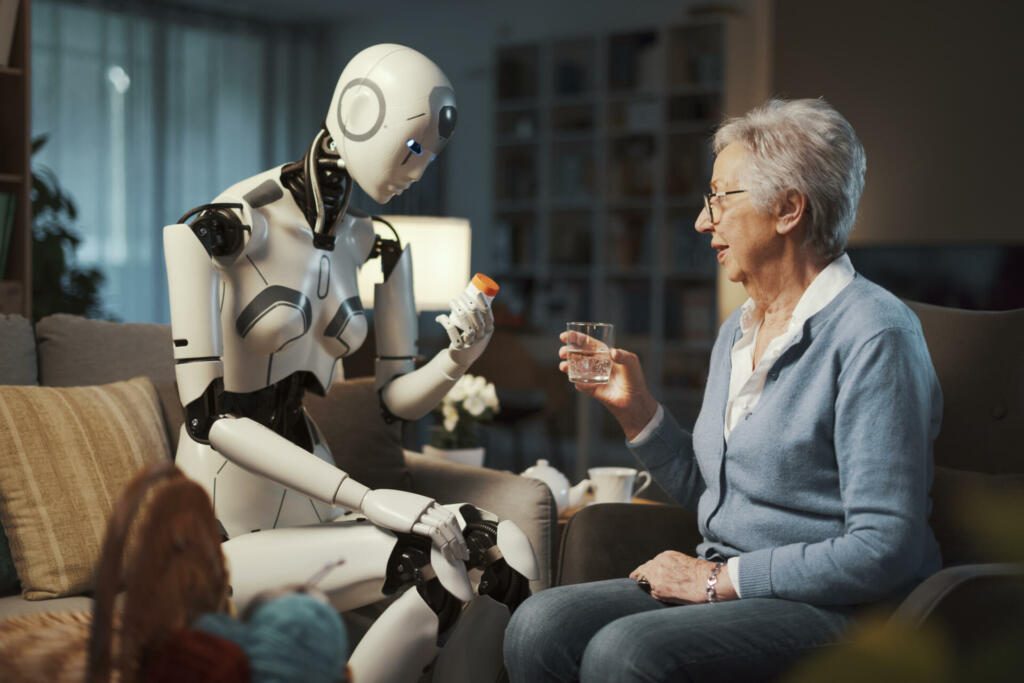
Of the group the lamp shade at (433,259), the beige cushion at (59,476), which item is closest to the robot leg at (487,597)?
the beige cushion at (59,476)

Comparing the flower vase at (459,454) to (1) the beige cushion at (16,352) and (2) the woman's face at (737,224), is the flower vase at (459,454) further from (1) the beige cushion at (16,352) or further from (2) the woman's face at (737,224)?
(2) the woman's face at (737,224)

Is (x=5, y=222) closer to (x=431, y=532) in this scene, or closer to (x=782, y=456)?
(x=431, y=532)

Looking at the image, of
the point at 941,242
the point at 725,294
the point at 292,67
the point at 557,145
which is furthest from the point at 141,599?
the point at 292,67

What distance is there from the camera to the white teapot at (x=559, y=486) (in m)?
2.01

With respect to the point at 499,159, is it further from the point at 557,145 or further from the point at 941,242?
the point at 941,242

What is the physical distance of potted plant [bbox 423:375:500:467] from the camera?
7.32ft

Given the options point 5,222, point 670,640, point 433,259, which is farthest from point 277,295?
point 5,222

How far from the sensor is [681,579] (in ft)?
4.38

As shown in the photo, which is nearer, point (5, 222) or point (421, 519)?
point (421, 519)

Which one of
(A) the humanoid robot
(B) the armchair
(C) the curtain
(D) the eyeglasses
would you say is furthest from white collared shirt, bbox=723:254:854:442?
(C) the curtain

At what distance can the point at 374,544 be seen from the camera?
1.38 meters

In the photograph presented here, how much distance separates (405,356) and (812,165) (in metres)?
0.77

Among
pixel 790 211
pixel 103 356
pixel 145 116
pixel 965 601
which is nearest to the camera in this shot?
pixel 965 601

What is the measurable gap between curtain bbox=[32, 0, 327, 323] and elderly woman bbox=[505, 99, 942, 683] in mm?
5123
